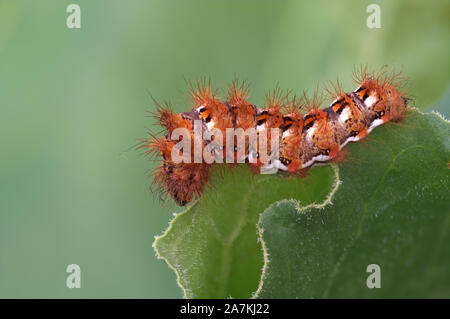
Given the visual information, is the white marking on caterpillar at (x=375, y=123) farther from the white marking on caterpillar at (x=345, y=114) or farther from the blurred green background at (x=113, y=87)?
the blurred green background at (x=113, y=87)

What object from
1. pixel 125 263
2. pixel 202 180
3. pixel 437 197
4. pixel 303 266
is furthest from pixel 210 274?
pixel 125 263

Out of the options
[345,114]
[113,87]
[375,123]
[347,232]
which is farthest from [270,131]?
[113,87]

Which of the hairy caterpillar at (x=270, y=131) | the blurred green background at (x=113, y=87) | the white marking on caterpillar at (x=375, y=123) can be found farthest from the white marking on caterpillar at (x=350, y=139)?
the blurred green background at (x=113, y=87)

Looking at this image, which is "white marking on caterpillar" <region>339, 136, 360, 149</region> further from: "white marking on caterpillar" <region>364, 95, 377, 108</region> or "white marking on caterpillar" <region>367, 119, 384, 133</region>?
"white marking on caterpillar" <region>364, 95, 377, 108</region>

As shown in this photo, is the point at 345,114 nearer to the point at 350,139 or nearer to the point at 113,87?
the point at 350,139

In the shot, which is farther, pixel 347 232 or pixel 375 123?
pixel 375 123
